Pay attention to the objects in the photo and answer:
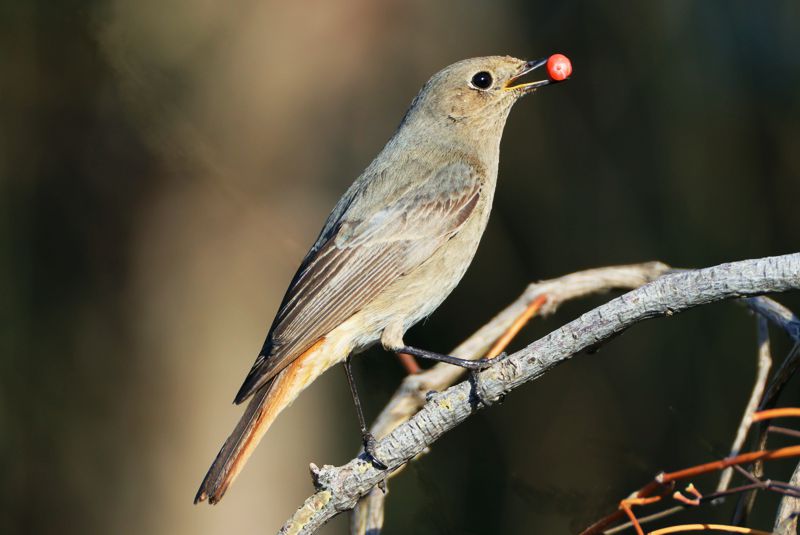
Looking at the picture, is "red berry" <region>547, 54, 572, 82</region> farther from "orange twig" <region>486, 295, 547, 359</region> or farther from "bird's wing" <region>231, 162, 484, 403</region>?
"orange twig" <region>486, 295, 547, 359</region>

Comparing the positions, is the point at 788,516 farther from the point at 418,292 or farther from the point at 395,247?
the point at 395,247

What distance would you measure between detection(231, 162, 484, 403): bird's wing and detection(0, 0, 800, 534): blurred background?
6.91 feet

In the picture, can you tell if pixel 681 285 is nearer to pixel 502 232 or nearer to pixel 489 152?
pixel 489 152

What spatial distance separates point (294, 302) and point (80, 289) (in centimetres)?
→ 304

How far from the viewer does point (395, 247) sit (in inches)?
147

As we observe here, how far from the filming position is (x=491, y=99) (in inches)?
166

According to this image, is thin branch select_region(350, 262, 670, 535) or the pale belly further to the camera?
the pale belly

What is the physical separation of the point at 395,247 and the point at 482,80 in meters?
0.98

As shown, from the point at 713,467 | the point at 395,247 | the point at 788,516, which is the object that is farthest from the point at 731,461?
the point at 395,247

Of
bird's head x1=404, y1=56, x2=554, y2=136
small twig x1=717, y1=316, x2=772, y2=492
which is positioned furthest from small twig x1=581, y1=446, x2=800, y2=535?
bird's head x1=404, y1=56, x2=554, y2=136

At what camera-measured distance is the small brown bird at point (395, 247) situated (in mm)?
3352

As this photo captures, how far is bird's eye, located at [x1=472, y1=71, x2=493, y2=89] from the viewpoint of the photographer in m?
4.22

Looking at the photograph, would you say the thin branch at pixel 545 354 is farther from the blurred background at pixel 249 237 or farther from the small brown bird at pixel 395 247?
the blurred background at pixel 249 237

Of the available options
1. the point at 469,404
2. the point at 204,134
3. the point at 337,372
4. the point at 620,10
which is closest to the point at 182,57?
the point at 204,134
